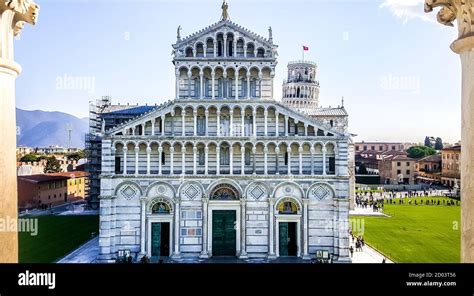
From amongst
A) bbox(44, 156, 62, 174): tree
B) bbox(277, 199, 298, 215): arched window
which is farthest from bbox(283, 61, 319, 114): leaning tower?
bbox(277, 199, 298, 215): arched window

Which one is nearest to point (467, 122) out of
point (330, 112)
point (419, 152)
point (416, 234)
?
point (416, 234)

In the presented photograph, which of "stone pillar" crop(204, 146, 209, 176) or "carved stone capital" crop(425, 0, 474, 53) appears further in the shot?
"stone pillar" crop(204, 146, 209, 176)

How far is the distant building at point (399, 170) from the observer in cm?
7200

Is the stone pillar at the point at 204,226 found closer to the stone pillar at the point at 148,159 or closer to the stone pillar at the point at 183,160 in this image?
the stone pillar at the point at 183,160

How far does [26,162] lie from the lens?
54156mm

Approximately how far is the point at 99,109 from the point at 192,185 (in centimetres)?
2613

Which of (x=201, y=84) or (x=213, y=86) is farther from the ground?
(x=201, y=84)

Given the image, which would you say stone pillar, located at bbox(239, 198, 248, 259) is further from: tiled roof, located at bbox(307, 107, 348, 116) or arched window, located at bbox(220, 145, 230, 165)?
tiled roof, located at bbox(307, 107, 348, 116)

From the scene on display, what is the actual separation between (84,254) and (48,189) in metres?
23.2

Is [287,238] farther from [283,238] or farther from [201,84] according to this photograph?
[201,84]

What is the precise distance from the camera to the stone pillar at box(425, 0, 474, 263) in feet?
15.7

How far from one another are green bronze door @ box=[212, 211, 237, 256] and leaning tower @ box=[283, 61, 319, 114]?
1771 inches

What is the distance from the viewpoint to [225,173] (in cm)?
2284

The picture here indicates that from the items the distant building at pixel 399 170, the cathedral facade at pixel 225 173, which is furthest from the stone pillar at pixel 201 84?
the distant building at pixel 399 170
